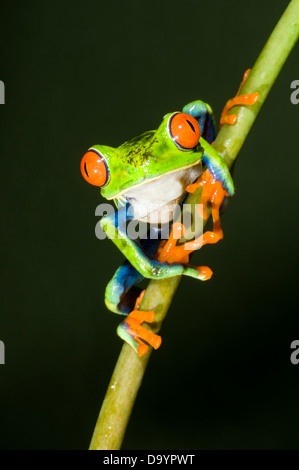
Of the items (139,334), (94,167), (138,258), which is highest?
(94,167)

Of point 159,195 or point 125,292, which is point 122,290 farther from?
point 159,195

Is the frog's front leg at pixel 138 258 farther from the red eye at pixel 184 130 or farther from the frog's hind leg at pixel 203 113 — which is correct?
the frog's hind leg at pixel 203 113

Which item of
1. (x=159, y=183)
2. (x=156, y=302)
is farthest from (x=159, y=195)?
(x=156, y=302)

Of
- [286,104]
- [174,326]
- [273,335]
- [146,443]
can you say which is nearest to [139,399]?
[146,443]

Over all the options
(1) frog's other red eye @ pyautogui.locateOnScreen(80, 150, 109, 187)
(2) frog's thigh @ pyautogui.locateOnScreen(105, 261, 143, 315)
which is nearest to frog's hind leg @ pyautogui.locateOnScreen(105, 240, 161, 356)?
(2) frog's thigh @ pyautogui.locateOnScreen(105, 261, 143, 315)

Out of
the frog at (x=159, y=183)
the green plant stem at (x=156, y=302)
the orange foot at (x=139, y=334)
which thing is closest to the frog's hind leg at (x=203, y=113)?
the frog at (x=159, y=183)

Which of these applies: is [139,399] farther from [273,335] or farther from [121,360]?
[121,360]
